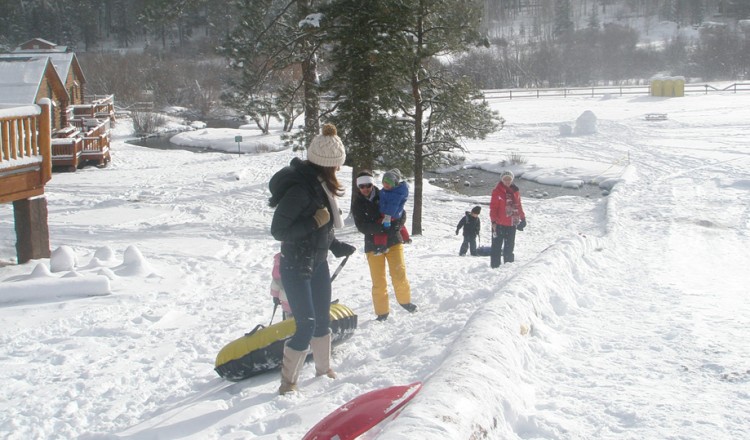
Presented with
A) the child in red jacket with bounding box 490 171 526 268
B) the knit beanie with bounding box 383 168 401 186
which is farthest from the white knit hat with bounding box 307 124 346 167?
the child in red jacket with bounding box 490 171 526 268

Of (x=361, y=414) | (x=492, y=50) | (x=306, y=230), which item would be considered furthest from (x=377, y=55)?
(x=492, y=50)

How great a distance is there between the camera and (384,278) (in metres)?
7.07

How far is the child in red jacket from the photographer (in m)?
10.6

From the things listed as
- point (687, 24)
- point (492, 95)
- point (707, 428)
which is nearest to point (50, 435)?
point (707, 428)

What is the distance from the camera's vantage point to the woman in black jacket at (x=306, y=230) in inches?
182

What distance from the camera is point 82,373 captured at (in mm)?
5816

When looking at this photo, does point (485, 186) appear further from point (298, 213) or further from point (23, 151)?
point (298, 213)

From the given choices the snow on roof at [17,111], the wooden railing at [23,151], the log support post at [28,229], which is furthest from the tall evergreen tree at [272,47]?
the log support post at [28,229]

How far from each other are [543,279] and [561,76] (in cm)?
8248

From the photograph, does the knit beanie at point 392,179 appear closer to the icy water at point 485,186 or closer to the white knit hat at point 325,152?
the white knit hat at point 325,152

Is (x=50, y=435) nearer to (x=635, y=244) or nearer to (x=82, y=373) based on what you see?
(x=82, y=373)

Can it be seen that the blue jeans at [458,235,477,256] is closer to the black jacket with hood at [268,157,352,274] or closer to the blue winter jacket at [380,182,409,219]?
the blue winter jacket at [380,182,409,219]

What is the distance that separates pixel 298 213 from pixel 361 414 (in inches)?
56.9

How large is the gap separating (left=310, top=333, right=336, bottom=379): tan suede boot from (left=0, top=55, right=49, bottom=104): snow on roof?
22768 millimetres
